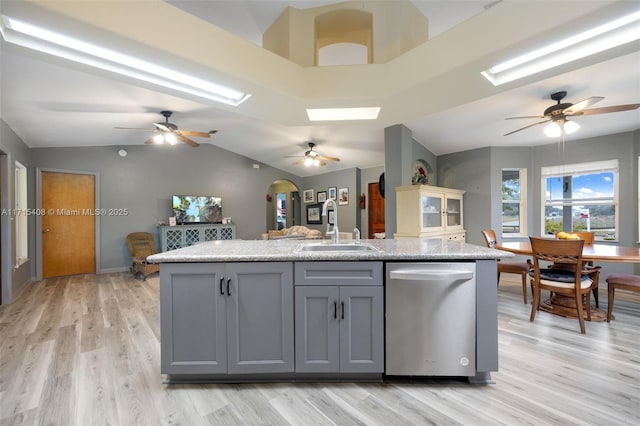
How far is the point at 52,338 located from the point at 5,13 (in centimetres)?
262

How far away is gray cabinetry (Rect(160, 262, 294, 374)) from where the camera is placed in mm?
1740

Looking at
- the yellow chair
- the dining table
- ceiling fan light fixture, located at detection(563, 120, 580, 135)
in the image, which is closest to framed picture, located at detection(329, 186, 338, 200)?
the yellow chair

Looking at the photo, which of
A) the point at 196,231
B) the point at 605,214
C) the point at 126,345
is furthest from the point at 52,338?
the point at 605,214

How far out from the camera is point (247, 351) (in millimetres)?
1768

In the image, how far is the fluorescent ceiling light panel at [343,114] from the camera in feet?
7.92

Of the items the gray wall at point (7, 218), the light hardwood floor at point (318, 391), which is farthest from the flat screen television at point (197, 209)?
the light hardwood floor at point (318, 391)

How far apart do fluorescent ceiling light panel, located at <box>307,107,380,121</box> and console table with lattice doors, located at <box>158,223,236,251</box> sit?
183 inches

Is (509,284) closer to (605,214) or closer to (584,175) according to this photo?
(605,214)

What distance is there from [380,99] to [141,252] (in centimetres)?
545

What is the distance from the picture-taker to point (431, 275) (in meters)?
1.70

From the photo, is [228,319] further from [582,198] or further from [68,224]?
[582,198]

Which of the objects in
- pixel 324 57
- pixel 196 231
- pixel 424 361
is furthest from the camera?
pixel 196 231

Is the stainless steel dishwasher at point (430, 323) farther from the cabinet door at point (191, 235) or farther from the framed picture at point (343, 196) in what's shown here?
the framed picture at point (343, 196)

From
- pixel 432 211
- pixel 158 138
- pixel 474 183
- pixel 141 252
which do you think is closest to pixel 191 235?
pixel 141 252
